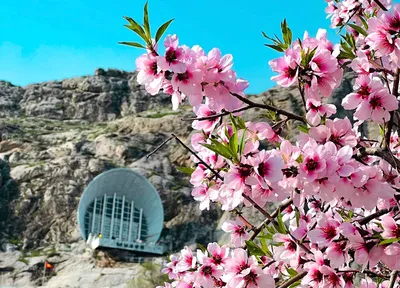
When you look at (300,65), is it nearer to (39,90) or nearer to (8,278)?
(8,278)

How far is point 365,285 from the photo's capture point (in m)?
2.78

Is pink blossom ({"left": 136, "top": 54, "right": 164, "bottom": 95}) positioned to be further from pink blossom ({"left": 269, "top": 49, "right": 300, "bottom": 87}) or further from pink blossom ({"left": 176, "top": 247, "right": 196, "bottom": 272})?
pink blossom ({"left": 176, "top": 247, "right": 196, "bottom": 272})

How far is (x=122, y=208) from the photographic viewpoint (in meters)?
36.4

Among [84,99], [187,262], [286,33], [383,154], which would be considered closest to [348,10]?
[286,33]

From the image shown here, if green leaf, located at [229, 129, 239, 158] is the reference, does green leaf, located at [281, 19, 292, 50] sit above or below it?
above

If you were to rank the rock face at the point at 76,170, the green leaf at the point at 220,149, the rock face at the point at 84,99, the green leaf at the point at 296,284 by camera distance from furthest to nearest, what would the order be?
the rock face at the point at 84,99 < the rock face at the point at 76,170 < the green leaf at the point at 296,284 < the green leaf at the point at 220,149

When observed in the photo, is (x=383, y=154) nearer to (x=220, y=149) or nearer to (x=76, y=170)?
(x=220, y=149)

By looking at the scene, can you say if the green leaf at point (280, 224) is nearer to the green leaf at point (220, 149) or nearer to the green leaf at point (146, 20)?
the green leaf at point (220, 149)

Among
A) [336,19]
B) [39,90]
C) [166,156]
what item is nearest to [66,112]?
[39,90]

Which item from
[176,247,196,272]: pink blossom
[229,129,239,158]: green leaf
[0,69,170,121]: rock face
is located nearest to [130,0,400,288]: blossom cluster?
[229,129,239,158]: green leaf

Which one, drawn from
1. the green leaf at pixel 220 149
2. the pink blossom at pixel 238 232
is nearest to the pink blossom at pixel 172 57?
the green leaf at pixel 220 149

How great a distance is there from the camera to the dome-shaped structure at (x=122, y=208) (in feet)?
115

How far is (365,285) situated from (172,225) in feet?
113

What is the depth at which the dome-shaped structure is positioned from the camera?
34938 millimetres
